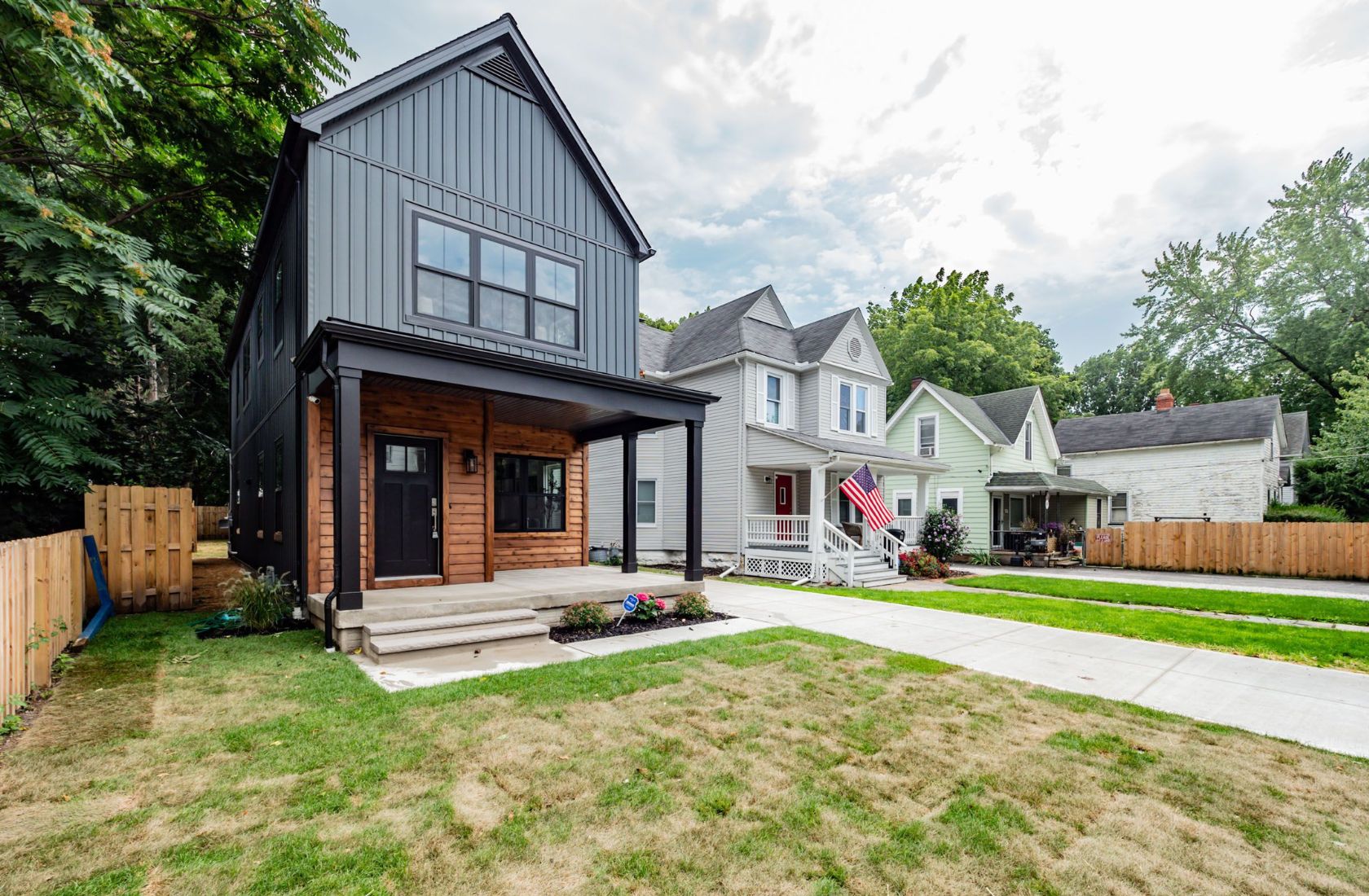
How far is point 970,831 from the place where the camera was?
2.86 meters

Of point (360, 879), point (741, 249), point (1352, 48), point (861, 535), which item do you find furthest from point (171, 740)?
point (741, 249)

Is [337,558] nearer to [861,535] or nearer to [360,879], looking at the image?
[360,879]

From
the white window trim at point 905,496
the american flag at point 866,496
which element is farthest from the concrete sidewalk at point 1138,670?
the white window trim at point 905,496

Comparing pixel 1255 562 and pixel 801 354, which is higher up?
pixel 801 354

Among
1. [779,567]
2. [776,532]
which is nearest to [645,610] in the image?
[779,567]

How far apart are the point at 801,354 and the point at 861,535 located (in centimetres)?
560

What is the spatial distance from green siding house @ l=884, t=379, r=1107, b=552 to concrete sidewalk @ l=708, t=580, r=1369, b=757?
1299cm

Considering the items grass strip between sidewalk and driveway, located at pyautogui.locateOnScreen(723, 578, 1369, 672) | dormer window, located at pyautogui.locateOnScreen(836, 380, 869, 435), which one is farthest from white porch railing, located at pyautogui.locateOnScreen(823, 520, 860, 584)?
dormer window, located at pyautogui.locateOnScreen(836, 380, 869, 435)

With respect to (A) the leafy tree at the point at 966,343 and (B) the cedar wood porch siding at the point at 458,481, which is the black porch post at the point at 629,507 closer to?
(B) the cedar wood porch siding at the point at 458,481

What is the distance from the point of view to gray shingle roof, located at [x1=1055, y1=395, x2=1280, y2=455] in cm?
2203

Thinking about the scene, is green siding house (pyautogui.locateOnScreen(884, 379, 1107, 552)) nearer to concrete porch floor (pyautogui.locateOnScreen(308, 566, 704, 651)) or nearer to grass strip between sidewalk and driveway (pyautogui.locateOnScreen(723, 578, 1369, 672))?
grass strip between sidewalk and driveway (pyautogui.locateOnScreen(723, 578, 1369, 672))

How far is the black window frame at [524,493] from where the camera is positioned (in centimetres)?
995

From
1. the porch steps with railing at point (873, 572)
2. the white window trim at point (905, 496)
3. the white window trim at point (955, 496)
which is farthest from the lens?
the white window trim at point (905, 496)

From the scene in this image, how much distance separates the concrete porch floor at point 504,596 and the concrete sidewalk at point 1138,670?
1742 millimetres
